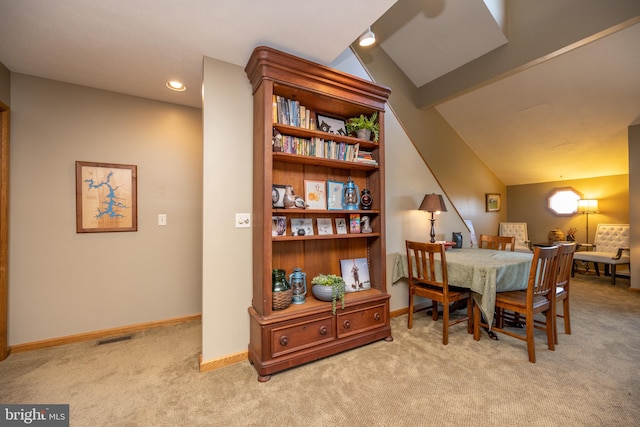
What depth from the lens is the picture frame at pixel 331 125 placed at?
98.3 inches

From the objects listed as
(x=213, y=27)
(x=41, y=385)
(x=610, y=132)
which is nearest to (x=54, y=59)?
(x=213, y=27)

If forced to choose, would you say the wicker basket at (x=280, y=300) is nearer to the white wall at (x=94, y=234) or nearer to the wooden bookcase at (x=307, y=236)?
the wooden bookcase at (x=307, y=236)

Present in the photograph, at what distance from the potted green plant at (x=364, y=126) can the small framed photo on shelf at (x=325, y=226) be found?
33.5 inches

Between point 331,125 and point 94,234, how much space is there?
2506mm

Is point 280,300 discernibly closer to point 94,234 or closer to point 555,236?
point 94,234

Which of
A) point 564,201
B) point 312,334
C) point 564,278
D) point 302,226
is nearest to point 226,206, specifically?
point 302,226

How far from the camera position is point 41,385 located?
6.06 feet

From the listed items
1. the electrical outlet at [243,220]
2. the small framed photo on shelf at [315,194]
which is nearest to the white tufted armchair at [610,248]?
the small framed photo on shelf at [315,194]

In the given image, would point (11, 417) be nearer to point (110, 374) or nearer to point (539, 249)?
point (110, 374)

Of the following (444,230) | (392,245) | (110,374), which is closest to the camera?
(110,374)

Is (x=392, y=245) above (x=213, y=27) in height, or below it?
below

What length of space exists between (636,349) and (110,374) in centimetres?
422

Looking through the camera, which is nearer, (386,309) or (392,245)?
(386,309)

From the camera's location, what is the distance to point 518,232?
5.84 metres
